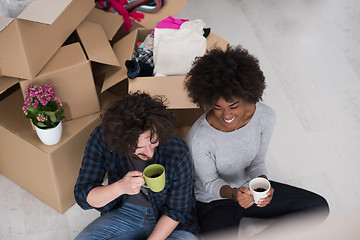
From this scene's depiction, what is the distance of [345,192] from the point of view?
2170 millimetres

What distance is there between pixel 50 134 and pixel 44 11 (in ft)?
1.56

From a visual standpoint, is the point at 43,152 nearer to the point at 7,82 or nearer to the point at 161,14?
the point at 7,82

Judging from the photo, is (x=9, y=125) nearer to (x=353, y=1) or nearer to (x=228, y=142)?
(x=228, y=142)

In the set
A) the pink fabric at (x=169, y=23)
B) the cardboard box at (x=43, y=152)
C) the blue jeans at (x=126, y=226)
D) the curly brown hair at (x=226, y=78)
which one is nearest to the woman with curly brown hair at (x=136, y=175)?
the blue jeans at (x=126, y=226)

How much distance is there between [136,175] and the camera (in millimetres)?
1446

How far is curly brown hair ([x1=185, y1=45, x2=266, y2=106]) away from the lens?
1.44 m

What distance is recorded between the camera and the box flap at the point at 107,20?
77.7 inches

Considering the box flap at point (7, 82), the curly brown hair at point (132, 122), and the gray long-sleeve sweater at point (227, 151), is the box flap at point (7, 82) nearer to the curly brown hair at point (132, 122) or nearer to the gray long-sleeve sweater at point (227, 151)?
the curly brown hair at point (132, 122)

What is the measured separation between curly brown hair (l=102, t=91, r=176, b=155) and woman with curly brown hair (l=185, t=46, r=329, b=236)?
152 mm

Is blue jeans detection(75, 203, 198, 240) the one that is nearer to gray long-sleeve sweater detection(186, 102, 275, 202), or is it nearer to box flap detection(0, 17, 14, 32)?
gray long-sleeve sweater detection(186, 102, 275, 202)

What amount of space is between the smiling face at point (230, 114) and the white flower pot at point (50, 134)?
0.58 m

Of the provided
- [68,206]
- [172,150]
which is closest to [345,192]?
[172,150]

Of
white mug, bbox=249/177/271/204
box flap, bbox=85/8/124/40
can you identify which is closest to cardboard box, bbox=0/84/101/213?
box flap, bbox=85/8/124/40

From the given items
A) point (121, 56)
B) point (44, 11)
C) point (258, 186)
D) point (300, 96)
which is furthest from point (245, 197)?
point (300, 96)
